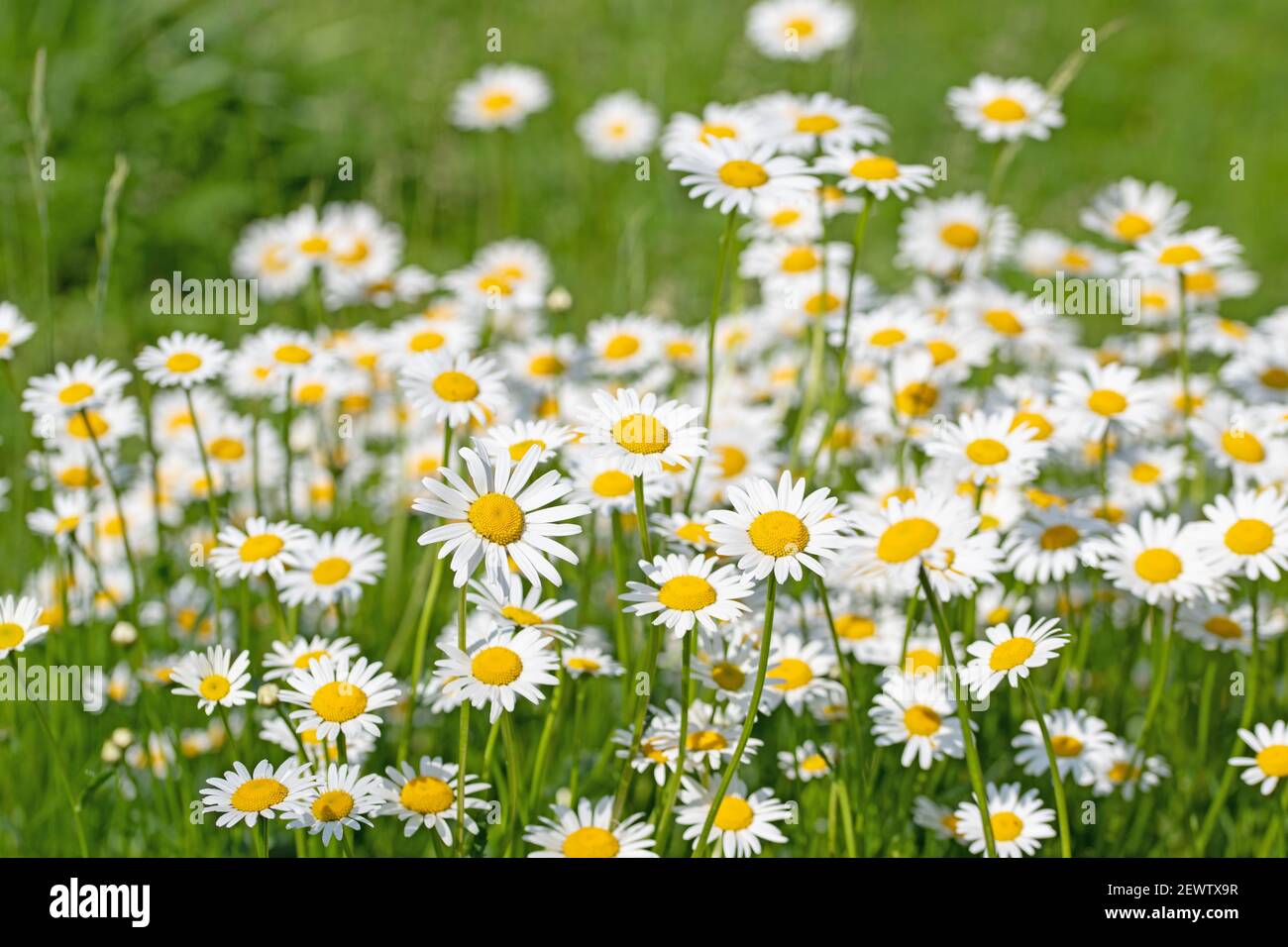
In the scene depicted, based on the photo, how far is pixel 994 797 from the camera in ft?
8.11

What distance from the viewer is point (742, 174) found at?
2428mm

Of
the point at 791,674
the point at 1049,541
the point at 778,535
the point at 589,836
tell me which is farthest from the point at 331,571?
the point at 1049,541

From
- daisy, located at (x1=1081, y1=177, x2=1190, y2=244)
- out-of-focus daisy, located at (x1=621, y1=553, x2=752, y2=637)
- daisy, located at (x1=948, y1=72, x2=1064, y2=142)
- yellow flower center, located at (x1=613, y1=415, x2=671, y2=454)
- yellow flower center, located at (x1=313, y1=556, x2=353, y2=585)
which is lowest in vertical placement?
out-of-focus daisy, located at (x1=621, y1=553, x2=752, y2=637)

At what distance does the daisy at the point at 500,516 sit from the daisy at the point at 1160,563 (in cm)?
105

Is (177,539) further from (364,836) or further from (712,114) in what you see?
(712,114)

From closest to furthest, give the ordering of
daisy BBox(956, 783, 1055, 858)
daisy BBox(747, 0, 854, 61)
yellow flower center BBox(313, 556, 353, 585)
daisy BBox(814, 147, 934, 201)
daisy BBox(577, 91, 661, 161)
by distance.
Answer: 1. daisy BBox(956, 783, 1055, 858)
2. yellow flower center BBox(313, 556, 353, 585)
3. daisy BBox(814, 147, 934, 201)
4. daisy BBox(747, 0, 854, 61)
5. daisy BBox(577, 91, 661, 161)

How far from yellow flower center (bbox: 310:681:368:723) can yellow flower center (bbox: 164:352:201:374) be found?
0.88 meters

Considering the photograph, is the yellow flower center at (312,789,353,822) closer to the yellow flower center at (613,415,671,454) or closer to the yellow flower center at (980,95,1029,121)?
the yellow flower center at (613,415,671,454)

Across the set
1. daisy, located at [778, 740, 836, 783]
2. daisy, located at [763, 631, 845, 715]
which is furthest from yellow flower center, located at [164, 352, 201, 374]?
daisy, located at [778, 740, 836, 783]

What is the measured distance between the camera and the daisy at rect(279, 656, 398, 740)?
2.06 meters

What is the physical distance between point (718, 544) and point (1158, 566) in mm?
843
